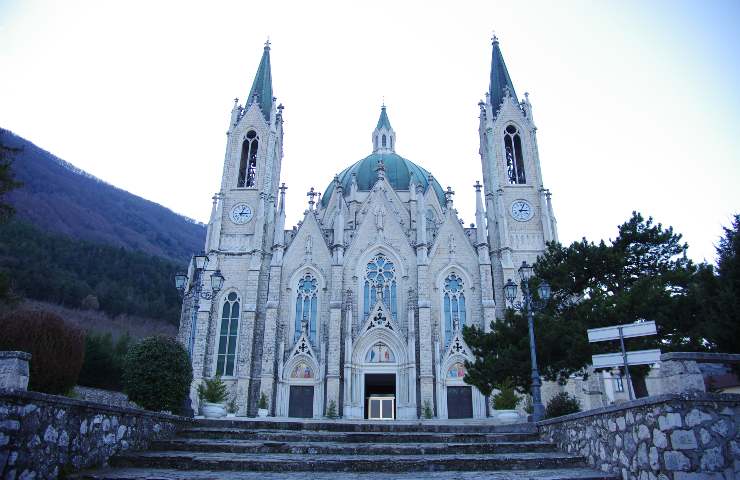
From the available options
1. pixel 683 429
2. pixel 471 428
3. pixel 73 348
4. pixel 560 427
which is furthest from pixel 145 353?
pixel 683 429

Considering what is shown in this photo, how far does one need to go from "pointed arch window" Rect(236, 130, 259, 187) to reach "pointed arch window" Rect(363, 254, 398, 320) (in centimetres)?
1031

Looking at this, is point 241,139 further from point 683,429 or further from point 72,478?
point 683,429

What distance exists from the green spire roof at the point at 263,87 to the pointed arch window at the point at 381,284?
14.1 m

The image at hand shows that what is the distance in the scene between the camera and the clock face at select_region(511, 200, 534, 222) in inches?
1263

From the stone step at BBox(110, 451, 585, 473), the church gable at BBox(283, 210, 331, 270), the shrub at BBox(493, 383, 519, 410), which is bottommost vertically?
the stone step at BBox(110, 451, 585, 473)

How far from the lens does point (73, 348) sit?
9.92 metres

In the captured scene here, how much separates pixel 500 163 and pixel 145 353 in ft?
88.8

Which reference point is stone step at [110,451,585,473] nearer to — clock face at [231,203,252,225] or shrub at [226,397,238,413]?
shrub at [226,397,238,413]

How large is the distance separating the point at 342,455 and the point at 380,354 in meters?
20.0

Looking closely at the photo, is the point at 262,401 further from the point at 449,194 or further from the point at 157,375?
the point at 449,194

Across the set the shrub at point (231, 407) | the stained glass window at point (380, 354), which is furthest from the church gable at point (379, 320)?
the shrub at point (231, 407)

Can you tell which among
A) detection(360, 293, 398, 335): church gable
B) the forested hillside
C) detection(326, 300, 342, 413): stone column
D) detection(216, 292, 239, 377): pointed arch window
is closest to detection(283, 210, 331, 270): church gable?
detection(326, 300, 342, 413): stone column

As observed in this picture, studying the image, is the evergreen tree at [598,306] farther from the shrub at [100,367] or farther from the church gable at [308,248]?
the shrub at [100,367]

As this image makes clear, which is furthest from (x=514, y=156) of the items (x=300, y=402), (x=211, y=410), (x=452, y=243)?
(x=211, y=410)
